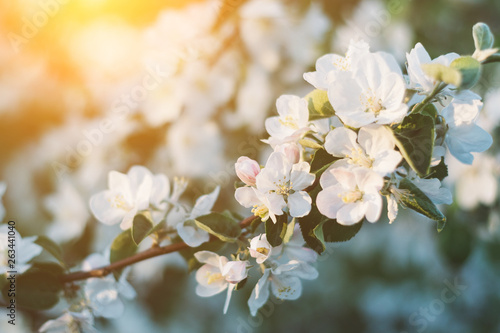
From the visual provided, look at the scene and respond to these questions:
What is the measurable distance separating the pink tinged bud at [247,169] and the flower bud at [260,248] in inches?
2.5

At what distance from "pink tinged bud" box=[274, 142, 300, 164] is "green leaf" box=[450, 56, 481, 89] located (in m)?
0.17

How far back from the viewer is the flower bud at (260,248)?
0.54 meters

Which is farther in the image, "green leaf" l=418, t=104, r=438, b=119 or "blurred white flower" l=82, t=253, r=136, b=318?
"blurred white flower" l=82, t=253, r=136, b=318

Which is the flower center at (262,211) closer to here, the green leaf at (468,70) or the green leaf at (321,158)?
the green leaf at (321,158)

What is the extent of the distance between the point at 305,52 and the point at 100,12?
0.56 metres

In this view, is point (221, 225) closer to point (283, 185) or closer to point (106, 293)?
point (283, 185)

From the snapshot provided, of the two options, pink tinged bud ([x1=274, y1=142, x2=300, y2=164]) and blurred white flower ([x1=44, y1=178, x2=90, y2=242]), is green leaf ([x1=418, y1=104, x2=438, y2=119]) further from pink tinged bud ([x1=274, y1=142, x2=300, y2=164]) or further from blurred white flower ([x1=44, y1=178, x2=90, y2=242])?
blurred white flower ([x1=44, y1=178, x2=90, y2=242])

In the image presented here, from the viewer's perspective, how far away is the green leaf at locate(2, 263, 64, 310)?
0.69 m

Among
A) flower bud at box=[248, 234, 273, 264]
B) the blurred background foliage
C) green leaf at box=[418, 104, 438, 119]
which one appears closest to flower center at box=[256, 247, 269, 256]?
flower bud at box=[248, 234, 273, 264]

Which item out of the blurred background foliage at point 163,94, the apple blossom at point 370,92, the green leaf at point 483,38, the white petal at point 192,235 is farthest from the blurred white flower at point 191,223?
the blurred background foliage at point 163,94

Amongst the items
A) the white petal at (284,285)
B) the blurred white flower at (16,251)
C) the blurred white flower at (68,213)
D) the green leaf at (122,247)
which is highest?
the blurred white flower at (16,251)

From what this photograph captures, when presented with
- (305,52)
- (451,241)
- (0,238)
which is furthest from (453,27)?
(0,238)

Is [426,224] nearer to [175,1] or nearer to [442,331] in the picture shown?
[442,331]

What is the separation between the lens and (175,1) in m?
1.43
